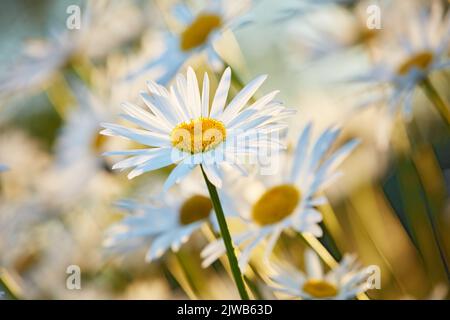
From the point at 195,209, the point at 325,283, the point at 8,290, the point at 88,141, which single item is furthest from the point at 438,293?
the point at 88,141

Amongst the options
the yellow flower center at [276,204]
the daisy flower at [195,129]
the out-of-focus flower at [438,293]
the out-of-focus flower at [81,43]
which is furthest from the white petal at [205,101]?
the out-of-focus flower at [81,43]

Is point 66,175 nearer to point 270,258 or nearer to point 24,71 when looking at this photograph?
point 24,71

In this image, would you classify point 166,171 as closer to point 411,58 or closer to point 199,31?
point 199,31

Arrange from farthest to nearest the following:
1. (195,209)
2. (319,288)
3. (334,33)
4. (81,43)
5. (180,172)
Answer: (81,43) < (334,33) < (195,209) < (319,288) < (180,172)

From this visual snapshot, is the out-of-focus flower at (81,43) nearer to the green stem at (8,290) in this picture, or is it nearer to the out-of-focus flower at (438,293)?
the green stem at (8,290)

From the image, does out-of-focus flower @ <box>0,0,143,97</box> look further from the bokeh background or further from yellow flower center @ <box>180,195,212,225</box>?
yellow flower center @ <box>180,195,212,225</box>

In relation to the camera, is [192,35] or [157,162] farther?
[192,35]
